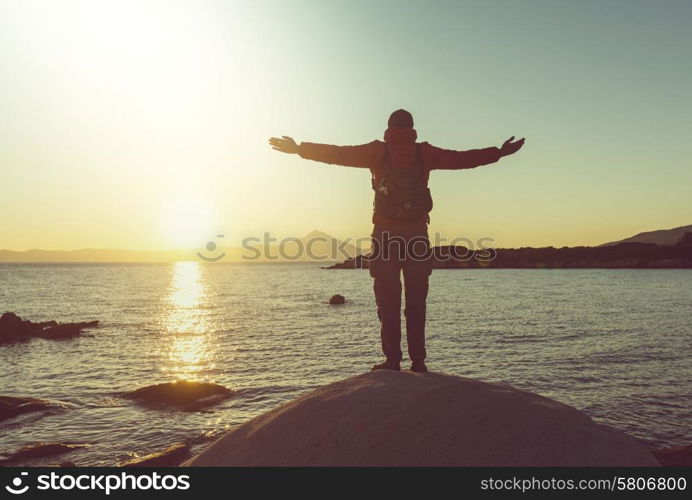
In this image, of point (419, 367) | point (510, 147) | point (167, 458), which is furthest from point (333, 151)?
point (167, 458)

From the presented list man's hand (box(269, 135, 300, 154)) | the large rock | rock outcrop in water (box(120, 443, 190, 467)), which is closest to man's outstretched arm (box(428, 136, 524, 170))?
man's hand (box(269, 135, 300, 154))

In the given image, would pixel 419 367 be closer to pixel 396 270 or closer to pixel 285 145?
pixel 396 270

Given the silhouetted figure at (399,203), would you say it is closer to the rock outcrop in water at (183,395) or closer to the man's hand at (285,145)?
the man's hand at (285,145)

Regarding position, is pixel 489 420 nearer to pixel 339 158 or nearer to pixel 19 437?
pixel 339 158

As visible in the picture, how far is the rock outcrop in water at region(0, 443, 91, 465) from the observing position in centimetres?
1355

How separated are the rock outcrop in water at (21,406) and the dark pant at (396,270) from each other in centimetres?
1625

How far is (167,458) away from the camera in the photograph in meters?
12.7

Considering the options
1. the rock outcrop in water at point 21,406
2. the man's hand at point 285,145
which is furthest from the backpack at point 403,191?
the rock outcrop in water at point 21,406

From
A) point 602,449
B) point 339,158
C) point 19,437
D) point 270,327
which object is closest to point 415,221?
point 339,158

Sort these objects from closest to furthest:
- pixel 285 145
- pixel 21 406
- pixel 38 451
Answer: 1. pixel 285 145
2. pixel 38 451
3. pixel 21 406

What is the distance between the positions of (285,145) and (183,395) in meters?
14.6

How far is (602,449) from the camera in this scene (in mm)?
4918

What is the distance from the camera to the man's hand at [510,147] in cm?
801
